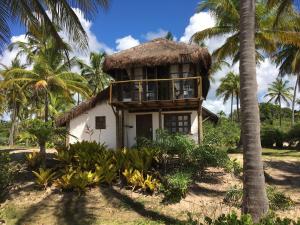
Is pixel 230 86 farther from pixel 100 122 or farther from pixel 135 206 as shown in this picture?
pixel 135 206

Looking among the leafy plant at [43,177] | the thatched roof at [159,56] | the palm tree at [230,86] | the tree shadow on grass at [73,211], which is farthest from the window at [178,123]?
the palm tree at [230,86]

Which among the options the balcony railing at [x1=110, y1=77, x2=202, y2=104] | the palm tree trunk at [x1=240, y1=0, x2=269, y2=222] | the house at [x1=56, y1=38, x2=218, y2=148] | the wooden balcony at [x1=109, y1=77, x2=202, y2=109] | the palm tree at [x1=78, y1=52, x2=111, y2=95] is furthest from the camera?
the palm tree at [x1=78, y1=52, x2=111, y2=95]

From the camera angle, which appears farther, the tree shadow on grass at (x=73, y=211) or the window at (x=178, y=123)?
the window at (x=178, y=123)

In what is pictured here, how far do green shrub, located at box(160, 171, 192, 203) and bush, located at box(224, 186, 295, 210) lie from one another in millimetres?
1359

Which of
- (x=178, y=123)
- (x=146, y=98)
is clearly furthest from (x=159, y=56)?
(x=178, y=123)

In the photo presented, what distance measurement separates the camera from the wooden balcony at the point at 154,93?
1839 cm

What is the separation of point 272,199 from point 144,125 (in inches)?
371

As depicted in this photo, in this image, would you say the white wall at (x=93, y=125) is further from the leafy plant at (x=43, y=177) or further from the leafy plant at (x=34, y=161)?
the leafy plant at (x=43, y=177)

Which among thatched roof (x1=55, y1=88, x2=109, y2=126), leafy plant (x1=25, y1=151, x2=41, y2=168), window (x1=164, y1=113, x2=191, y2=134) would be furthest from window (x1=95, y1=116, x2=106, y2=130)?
leafy plant (x1=25, y1=151, x2=41, y2=168)

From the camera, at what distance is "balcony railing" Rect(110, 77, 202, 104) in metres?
19.0

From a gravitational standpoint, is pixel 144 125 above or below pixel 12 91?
below

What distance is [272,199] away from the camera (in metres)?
12.4

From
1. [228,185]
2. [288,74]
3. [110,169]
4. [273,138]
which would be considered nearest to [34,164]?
[110,169]

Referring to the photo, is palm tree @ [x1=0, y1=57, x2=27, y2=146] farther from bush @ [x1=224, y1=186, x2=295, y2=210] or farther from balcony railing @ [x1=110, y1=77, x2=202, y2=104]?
bush @ [x1=224, y1=186, x2=295, y2=210]
